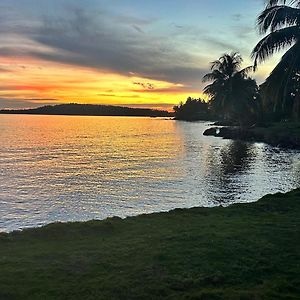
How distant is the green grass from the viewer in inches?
213

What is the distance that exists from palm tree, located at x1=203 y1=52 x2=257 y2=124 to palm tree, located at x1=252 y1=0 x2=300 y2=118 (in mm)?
46355

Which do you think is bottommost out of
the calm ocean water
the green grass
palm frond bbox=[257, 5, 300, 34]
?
the calm ocean water

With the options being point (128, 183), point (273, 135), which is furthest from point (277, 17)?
point (273, 135)

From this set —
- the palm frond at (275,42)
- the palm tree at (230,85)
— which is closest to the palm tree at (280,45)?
the palm frond at (275,42)

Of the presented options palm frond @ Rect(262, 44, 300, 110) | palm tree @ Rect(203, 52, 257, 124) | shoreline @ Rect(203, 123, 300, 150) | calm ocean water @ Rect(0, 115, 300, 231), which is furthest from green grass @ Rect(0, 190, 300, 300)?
palm tree @ Rect(203, 52, 257, 124)

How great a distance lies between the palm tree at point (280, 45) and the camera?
15344mm

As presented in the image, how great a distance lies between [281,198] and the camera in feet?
44.6

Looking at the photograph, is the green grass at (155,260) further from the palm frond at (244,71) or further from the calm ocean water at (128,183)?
the palm frond at (244,71)

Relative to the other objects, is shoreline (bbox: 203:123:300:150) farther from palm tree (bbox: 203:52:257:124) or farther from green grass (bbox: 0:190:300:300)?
green grass (bbox: 0:190:300:300)

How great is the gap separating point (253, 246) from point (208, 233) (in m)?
1.19

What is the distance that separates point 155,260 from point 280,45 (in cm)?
1230

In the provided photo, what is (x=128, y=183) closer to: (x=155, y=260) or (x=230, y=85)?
(x=155, y=260)

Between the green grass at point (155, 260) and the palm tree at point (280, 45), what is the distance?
7011 millimetres

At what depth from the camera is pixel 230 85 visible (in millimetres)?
62812
